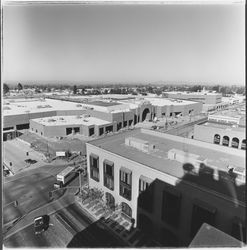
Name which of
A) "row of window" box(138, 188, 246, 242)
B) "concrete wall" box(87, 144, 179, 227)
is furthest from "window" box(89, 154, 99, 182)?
→ "row of window" box(138, 188, 246, 242)

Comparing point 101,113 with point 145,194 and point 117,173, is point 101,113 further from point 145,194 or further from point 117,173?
point 145,194

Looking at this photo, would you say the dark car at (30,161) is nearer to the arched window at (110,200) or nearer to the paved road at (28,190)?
the paved road at (28,190)

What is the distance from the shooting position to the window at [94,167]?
17691mm

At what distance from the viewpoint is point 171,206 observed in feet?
40.7

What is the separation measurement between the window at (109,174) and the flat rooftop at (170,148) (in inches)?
43.9

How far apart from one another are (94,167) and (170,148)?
7276mm

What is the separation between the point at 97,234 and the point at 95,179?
16.1ft

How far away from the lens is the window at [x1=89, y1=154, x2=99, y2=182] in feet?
58.0

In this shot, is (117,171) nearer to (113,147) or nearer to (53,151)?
(113,147)

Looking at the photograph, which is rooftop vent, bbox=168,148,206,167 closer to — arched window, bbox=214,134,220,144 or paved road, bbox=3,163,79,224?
paved road, bbox=3,163,79,224

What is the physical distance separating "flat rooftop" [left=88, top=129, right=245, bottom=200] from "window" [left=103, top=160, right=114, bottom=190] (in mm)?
1114

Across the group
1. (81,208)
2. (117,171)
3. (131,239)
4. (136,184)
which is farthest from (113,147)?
(131,239)

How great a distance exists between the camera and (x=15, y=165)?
2577cm

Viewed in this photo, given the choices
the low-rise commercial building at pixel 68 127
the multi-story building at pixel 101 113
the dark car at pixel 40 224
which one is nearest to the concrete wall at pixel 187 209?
the dark car at pixel 40 224
